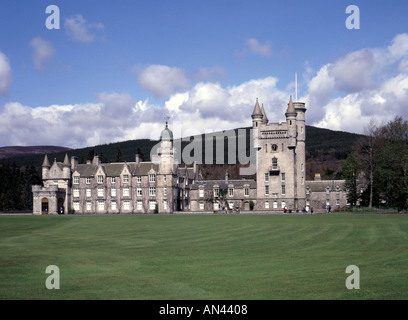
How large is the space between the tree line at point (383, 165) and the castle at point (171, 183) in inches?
416

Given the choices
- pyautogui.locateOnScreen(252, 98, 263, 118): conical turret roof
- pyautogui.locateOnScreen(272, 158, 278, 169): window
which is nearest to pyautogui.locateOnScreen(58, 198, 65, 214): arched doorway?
pyautogui.locateOnScreen(252, 98, 263, 118): conical turret roof

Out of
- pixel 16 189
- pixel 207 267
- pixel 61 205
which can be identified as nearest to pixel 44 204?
pixel 61 205

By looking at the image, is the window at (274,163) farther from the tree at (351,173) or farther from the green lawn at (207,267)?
the green lawn at (207,267)

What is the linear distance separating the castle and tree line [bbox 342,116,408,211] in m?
10.6

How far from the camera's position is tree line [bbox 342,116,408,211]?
7269cm

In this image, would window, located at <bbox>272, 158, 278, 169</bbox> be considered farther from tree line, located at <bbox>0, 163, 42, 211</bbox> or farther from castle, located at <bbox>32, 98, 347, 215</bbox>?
tree line, located at <bbox>0, 163, 42, 211</bbox>

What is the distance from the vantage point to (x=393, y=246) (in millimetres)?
22719

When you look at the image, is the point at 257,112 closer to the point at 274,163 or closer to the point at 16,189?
the point at 274,163

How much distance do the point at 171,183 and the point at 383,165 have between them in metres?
34.6

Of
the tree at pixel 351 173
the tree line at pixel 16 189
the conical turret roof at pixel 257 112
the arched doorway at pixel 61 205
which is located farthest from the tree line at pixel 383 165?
the tree line at pixel 16 189

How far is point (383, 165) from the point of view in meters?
74.2

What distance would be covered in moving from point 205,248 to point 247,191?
76117mm
